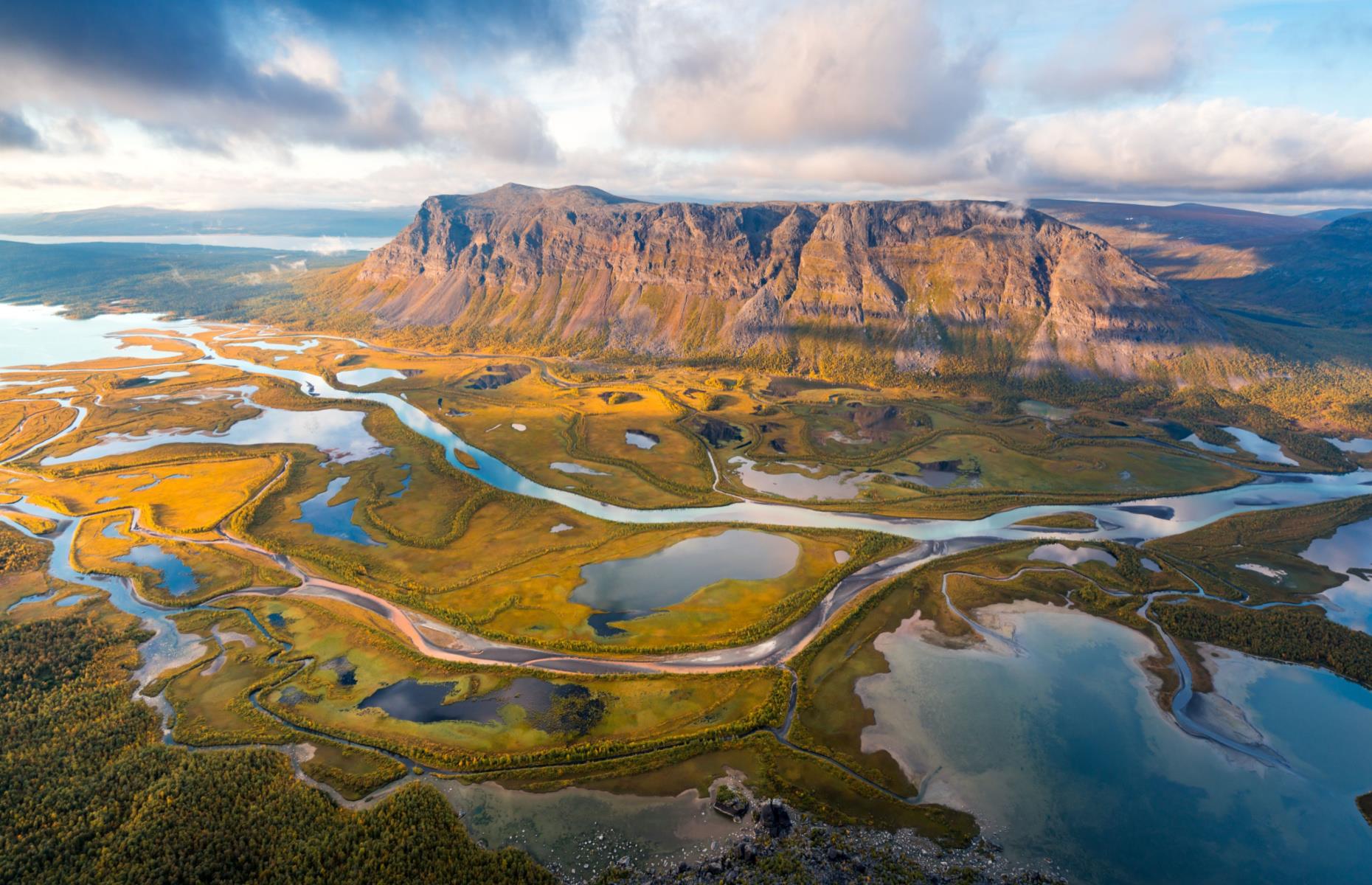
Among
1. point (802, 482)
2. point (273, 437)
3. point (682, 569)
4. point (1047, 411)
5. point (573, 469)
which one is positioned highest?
point (273, 437)

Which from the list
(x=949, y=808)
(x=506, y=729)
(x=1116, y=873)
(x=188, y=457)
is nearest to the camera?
(x=1116, y=873)

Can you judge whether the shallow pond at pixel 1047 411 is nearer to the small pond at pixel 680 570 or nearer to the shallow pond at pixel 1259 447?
the shallow pond at pixel 1259 447

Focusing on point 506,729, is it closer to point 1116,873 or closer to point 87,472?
point 1116,873

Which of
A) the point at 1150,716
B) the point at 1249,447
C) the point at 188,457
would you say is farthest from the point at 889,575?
the point at 188,457

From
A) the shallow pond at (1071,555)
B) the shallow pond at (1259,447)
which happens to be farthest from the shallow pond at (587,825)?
the shallow pond at (1259,447)

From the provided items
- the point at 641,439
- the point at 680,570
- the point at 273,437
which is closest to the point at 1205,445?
the point at 641,439

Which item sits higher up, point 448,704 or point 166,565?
point 166,565

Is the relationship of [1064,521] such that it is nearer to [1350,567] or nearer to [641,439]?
[1350,567]

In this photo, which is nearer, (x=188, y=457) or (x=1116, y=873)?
(x=1116, y=873)
